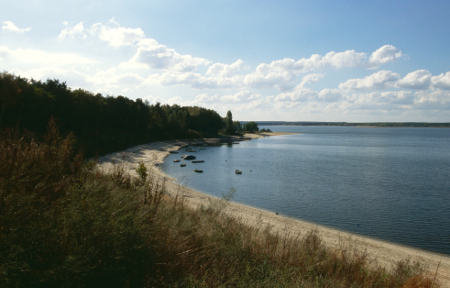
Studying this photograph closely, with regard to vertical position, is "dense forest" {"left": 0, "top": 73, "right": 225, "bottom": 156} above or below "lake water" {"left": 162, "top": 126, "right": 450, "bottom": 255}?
above

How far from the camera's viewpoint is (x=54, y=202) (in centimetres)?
473

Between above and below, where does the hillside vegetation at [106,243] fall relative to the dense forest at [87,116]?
below

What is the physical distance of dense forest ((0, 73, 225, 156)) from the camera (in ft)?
142

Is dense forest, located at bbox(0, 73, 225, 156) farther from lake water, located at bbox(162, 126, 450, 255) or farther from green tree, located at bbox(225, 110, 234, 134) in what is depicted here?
green tree, located at bbox(225, 110, 234, 134)

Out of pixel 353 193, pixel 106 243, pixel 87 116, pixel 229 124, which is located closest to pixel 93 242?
pixel 106 243

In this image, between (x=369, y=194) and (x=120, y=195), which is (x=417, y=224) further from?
(x=120, y=195)

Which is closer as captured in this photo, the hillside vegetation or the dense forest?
the hillside vegetation

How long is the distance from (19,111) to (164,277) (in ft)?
164

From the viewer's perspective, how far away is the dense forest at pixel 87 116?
43.2 meters

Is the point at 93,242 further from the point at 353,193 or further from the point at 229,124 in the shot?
the point at 229,124

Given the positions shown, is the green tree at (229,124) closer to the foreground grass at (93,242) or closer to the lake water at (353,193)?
the lake water at (353,193)

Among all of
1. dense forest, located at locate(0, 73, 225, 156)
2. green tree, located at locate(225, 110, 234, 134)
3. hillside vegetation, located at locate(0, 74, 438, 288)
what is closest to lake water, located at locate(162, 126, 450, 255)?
hillside vegetation, located at locate(0, 74, 438, 288)

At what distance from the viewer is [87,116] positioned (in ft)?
202

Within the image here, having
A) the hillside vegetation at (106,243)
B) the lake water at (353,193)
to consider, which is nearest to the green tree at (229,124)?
the lake water at (353,193)
